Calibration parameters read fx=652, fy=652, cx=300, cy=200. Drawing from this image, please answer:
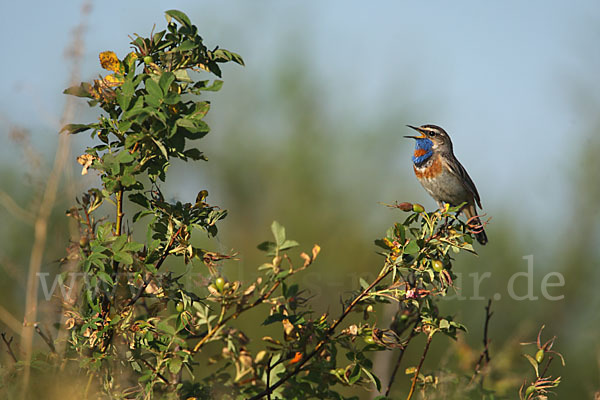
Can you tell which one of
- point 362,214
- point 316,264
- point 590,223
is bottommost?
point 316,264

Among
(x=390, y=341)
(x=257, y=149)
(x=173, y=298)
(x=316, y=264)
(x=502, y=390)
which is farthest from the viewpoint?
(x=257, y=149)

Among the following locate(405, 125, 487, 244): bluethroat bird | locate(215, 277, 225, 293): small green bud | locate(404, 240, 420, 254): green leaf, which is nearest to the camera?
locate(404, 240, 420, 254): green leaf

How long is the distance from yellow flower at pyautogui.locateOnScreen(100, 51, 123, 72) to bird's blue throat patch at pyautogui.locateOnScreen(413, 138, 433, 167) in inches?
113

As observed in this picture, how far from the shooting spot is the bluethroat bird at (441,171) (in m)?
4.43

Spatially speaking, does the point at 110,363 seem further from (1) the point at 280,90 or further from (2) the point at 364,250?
(1) the point at 280,90

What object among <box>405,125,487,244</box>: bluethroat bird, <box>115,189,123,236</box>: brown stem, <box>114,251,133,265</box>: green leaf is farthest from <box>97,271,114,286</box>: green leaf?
<box>405,125,487,244</box>: bluethroat bird

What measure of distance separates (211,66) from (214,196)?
241 inches

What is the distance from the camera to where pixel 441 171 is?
4.45m

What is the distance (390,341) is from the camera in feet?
7.52

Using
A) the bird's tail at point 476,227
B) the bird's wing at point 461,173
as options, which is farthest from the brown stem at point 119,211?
the bird's wing at point 461,173

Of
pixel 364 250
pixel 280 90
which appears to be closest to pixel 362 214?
pixel 364 250

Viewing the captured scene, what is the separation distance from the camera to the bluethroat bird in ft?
14.5

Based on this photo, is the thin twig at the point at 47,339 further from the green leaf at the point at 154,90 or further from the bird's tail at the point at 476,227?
the bird's tail at the point at 476,227

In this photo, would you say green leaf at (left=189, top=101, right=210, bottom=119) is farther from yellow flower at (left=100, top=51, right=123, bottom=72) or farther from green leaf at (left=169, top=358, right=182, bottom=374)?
Answer: green leaf at (left=169, top=358, right=182, bottom=374)
